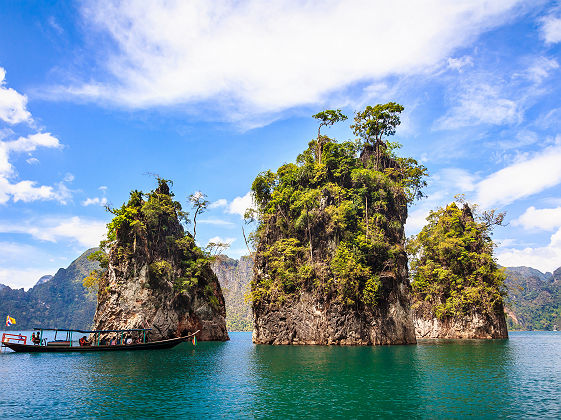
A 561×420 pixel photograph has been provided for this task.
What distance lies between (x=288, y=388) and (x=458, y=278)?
171ft

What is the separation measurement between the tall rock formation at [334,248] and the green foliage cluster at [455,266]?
Answer: 16.8 m

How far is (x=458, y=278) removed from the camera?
62906mm

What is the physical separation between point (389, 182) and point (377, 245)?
9.06 metres

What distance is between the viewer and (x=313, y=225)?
4728 cm

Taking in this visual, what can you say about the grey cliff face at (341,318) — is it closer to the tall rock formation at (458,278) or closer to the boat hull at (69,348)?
the boat hull at (69,348)

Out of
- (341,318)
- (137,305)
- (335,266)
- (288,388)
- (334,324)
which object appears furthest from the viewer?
(137,305)

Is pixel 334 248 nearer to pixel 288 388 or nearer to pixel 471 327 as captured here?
pixel 288 388

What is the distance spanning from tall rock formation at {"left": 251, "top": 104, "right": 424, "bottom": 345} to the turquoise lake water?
1150 centimetres

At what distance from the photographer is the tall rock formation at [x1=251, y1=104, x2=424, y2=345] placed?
42656 millimetres

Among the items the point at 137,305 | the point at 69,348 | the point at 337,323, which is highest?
the point at 137,305

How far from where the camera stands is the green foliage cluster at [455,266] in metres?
61.5

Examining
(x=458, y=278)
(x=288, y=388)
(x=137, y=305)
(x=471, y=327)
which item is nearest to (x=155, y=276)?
(x=137, y=305)

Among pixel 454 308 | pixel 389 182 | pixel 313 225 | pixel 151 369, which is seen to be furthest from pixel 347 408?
pixel 454 308

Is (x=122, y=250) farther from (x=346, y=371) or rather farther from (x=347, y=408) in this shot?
(x=347, y=408)
